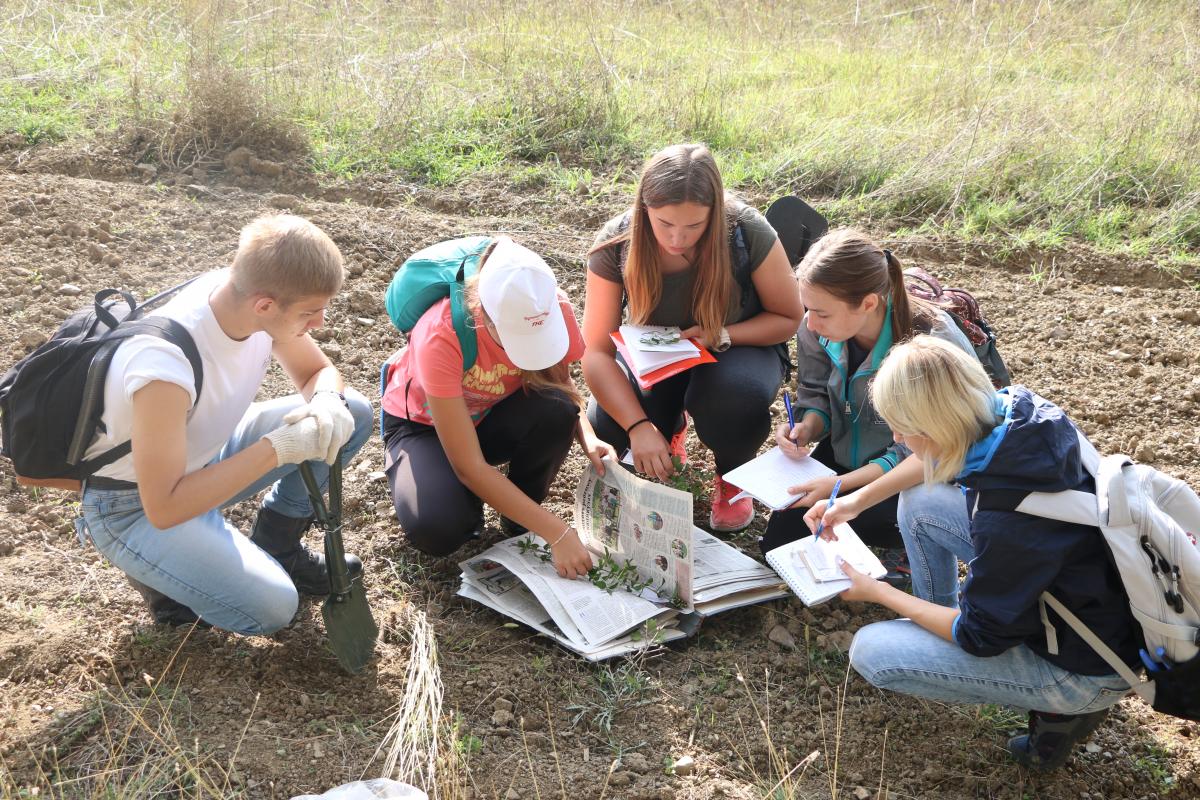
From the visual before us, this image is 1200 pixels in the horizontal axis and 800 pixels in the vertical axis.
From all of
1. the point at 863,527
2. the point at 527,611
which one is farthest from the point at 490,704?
the point at 863,527

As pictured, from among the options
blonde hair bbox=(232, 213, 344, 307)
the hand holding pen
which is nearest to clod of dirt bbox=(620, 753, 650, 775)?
the hand holding pen

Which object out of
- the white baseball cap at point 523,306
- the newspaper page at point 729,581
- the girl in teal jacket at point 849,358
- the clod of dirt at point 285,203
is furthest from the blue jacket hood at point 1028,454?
the clod of dirt at point 285,203

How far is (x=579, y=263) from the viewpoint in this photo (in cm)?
477

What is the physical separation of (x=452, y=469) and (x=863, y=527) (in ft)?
4.26

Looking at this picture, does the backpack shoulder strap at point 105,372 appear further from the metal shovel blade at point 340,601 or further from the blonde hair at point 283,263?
the metal shovel blade at point 340,601

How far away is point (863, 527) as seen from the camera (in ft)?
10.3

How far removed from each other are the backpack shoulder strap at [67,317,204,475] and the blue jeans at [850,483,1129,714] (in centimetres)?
178

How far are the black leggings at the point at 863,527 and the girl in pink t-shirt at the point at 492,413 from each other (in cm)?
59

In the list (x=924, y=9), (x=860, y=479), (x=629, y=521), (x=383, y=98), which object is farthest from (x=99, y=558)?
(x=924, y=9)

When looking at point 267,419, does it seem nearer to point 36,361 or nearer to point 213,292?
point 213,292

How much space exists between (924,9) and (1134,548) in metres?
7.25

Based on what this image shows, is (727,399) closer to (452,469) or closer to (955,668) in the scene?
(452,469)

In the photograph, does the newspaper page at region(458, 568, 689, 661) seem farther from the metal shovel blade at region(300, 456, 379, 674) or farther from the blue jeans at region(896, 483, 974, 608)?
the blue jeans at region(896, 483, 974, 608)

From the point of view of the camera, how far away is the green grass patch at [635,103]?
5.38 meters
